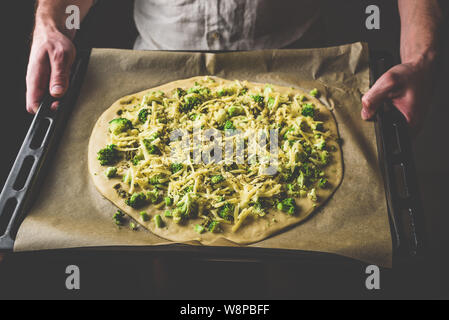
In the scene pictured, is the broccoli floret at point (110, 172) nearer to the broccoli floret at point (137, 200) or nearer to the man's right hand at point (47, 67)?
the broccoli floret at point (137, 200)

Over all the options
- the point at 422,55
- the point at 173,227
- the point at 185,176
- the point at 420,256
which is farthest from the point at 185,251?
the point at 422,55

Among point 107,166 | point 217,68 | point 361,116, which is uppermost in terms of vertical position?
point 217,68

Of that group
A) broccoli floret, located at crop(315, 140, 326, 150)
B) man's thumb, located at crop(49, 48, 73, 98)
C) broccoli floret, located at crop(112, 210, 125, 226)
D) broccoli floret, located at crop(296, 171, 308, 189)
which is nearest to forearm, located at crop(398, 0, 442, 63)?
broccoli floret, located at crop(315, 140, 326, 150)

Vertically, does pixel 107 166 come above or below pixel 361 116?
below

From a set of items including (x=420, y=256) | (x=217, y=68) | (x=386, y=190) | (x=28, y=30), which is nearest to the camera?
(x=420, y=256)

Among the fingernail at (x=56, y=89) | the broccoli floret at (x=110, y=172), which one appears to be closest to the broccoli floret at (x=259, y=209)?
the broccoli floret at (x=110, y=172)

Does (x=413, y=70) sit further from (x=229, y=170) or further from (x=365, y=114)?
(x=229, y=170)

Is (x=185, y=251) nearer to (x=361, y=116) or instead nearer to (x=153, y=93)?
(x=153, y=93)

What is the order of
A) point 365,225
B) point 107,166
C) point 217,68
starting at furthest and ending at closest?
point 217,68, point 107,166, point 365,225
